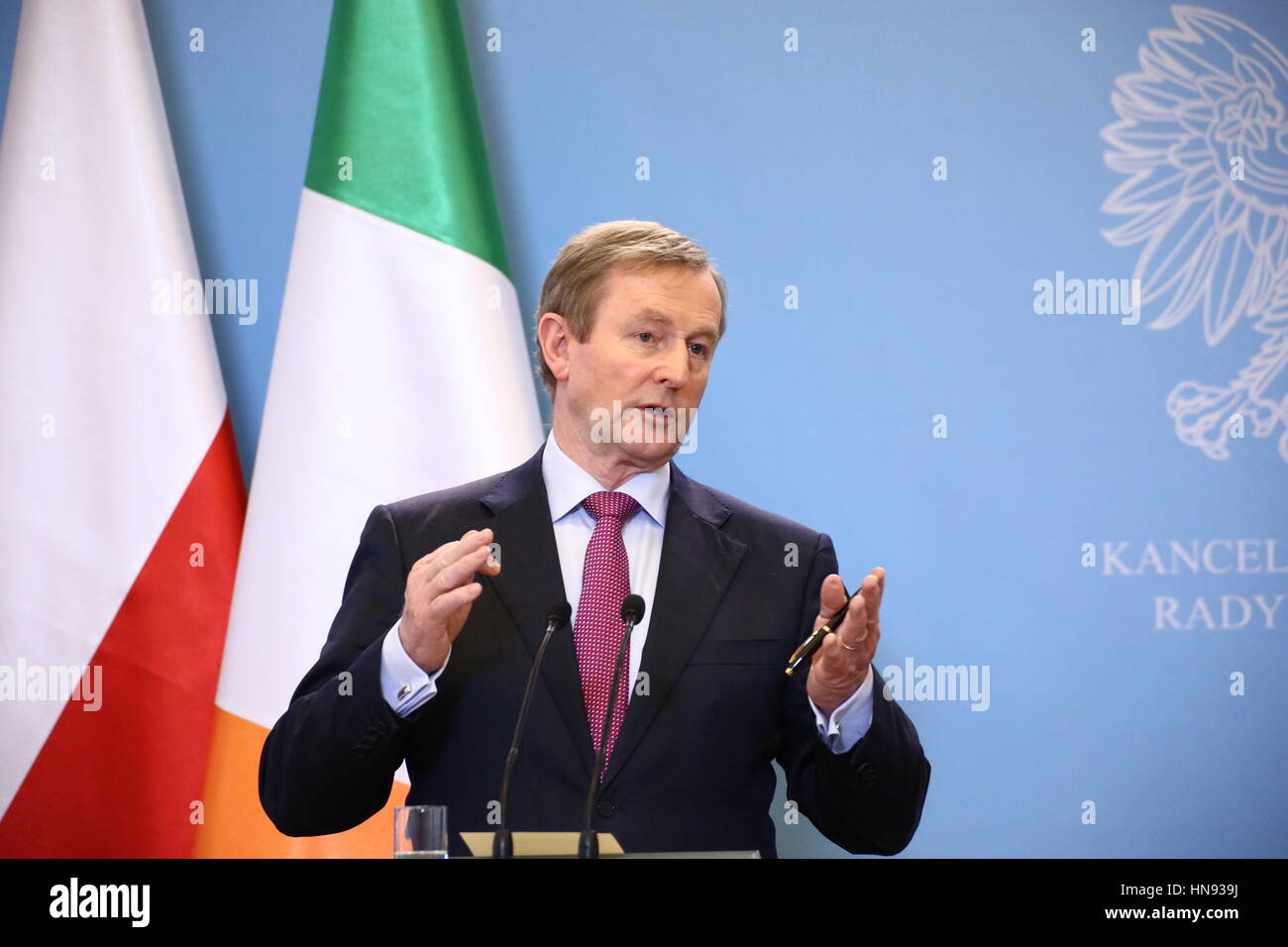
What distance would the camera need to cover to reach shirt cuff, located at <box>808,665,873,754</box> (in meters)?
2.03

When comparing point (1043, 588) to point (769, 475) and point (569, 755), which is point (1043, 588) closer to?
point (769, 475)

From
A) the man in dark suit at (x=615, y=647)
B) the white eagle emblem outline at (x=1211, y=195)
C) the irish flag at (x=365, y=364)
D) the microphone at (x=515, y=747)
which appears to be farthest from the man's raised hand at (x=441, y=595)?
the white eagle emblem outline at (x=1211, y=195)

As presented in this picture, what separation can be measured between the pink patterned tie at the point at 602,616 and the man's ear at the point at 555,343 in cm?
28

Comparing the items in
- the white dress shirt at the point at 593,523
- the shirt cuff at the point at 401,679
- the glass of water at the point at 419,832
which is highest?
the white dress shirt at the point at 593,523

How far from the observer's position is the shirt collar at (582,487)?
237 centimetres

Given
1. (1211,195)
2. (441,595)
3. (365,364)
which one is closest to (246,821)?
(365,364)

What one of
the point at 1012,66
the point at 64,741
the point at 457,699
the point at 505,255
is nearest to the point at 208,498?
the point at 64,741

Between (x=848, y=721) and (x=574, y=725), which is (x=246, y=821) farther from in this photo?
(x=848, y=721)

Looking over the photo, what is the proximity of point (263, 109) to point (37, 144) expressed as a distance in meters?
0.59

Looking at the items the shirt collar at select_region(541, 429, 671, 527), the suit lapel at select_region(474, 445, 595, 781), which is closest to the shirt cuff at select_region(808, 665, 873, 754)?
the suit lapel at select_region(474, 445, 595, 781)

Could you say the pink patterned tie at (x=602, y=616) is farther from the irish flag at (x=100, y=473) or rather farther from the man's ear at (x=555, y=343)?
the irish flag at (x=100, y=473)

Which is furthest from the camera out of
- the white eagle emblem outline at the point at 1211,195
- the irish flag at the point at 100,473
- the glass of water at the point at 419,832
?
→ the white eagle emblem outline at the point at 1211,195

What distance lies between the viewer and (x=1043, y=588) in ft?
11.4

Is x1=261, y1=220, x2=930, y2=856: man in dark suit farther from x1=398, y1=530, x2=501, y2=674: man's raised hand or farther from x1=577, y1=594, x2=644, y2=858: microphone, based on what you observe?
x1=577, y1=594, x2=644, y2=858: microphone
